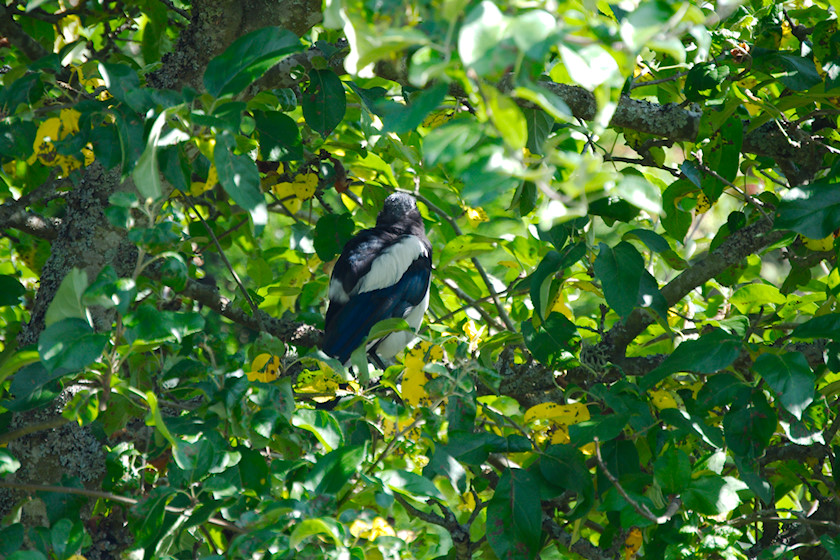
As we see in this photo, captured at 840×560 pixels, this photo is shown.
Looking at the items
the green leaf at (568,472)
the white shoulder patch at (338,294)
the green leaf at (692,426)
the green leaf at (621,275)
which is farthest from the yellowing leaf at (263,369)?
the white shoulder patch at (338,294)

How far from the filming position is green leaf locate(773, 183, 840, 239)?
1.47m

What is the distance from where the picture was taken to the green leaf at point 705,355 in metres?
1.53

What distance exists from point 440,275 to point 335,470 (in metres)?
1.52

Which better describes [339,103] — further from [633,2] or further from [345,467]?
[633,2]

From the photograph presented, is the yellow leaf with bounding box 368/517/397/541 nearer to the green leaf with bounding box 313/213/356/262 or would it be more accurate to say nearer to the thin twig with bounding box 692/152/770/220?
the thin twig with bounding box 692/152/770/220

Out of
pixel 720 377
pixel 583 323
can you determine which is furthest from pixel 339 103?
pixel 583 323

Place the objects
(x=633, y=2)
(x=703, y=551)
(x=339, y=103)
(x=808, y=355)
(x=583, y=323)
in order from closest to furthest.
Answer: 1. (x=633, y=2)
2. (x=703, y=551)
3. (x=339, y=103)
4. (x=808, y=355)
5. (x=583, y=323)

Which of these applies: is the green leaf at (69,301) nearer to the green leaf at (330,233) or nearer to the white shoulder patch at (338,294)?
the green leaf at (330,233)

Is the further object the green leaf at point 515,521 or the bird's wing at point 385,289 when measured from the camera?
the bird's wing at point 385,289

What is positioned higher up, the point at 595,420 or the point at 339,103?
the point at 339,103

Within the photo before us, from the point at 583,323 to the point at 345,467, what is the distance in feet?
6.80

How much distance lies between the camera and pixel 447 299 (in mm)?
3600

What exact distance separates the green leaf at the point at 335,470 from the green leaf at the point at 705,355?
663 millimetres

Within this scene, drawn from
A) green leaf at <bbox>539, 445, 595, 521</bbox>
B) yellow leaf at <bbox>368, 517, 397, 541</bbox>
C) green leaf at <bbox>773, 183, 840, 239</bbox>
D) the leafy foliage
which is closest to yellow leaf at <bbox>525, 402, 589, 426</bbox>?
the leafy foliage
